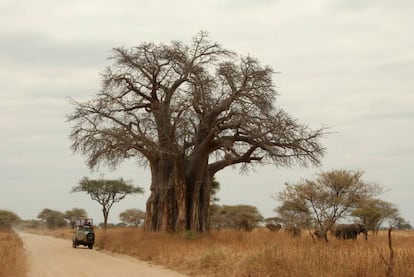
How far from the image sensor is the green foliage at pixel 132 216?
211 feet

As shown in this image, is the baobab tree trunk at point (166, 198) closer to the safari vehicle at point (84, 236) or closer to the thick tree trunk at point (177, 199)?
the thick tree trunk at point (177, 199)

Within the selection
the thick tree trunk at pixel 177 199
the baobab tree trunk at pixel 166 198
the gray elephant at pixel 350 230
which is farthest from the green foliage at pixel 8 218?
the gray elephant at pixel 350 230

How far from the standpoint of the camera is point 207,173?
2373 centimetres

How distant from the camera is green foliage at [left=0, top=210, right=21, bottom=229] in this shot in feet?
221

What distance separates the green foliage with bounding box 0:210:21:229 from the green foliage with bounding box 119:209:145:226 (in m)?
14.4

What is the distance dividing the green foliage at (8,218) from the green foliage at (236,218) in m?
33.9

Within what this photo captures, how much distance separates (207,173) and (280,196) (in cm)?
Answer: 432

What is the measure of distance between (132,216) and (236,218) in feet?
85.2

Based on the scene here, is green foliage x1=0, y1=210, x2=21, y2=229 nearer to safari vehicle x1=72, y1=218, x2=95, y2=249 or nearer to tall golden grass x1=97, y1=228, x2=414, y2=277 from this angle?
safari vehicle x1=72, y1=218, x2=95, y2=249

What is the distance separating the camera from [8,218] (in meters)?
69.7

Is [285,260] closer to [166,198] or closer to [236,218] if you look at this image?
[166,198]

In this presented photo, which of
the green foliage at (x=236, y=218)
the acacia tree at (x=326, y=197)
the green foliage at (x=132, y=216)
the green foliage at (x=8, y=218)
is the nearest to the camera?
the acacia tree at (x=326, y=197)

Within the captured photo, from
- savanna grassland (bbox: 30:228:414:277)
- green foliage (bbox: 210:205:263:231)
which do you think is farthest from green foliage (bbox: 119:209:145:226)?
savanna grassland (bbox: 30:228:414:277)

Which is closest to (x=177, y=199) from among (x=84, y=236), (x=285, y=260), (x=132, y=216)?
(x=84, y=236)
